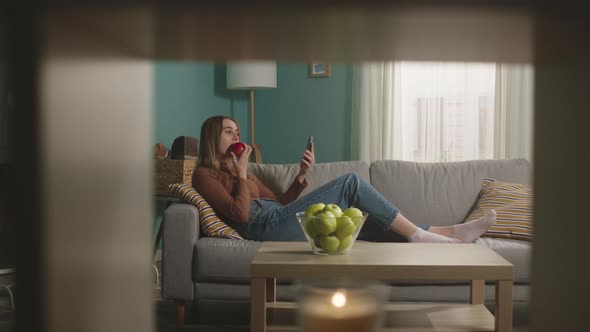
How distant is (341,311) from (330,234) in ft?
5.15

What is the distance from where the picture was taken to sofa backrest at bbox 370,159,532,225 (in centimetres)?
310

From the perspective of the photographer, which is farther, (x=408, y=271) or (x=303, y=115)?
(x=303, y=115)

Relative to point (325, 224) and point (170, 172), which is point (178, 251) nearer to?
Answer: point (325, 224)

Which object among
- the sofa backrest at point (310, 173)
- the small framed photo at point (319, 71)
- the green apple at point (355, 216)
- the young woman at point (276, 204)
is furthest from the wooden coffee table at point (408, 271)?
the small framed photo at point (319, 71)

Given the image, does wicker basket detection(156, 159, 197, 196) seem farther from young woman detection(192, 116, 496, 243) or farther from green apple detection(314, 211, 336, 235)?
green apple detection(314, 211, 336, 235)

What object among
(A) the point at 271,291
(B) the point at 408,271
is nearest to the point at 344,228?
(B) the point at 408,271

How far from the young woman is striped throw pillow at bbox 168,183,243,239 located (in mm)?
41

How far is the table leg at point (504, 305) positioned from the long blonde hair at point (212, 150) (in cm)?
149

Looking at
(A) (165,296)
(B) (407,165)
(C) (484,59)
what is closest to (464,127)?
(B) (407,165)

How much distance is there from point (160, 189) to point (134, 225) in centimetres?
317

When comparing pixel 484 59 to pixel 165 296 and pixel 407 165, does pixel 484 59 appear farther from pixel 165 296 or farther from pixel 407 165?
pixel 407 165

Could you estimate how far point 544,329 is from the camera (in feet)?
1.28

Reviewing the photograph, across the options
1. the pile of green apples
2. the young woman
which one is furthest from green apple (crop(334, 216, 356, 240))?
the young woman

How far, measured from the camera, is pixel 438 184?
3150 mm
